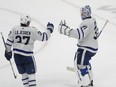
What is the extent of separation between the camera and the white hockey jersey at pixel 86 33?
4.29 metres

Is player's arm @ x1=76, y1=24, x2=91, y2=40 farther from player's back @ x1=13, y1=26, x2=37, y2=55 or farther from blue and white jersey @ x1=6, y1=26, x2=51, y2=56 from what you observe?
player's back @ x1=13, y1=26, x2=37, y2=55

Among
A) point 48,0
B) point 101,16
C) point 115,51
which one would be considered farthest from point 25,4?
point 115,51

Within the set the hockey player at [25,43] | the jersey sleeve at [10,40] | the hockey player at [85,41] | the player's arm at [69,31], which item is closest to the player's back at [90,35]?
the hockey player at [85,41]

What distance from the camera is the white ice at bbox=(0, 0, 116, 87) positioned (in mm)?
4992

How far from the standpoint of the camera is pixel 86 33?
4328 millimetres

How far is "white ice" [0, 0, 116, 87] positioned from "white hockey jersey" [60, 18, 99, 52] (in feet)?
1.93

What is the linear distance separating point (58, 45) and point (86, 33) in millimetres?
1827

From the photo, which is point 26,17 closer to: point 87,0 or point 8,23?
point 8,23

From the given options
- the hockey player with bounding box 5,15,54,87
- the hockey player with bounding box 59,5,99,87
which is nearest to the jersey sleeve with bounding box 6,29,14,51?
the hockey player with bounding box 5,15,54,87

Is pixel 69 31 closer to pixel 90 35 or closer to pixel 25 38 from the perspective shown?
pixel 90 35

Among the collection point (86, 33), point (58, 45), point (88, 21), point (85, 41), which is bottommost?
point (58, 45)

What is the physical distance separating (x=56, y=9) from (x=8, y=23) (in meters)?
1.41

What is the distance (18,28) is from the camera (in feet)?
14.3

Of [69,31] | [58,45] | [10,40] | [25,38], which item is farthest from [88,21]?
Result: [58,45]
